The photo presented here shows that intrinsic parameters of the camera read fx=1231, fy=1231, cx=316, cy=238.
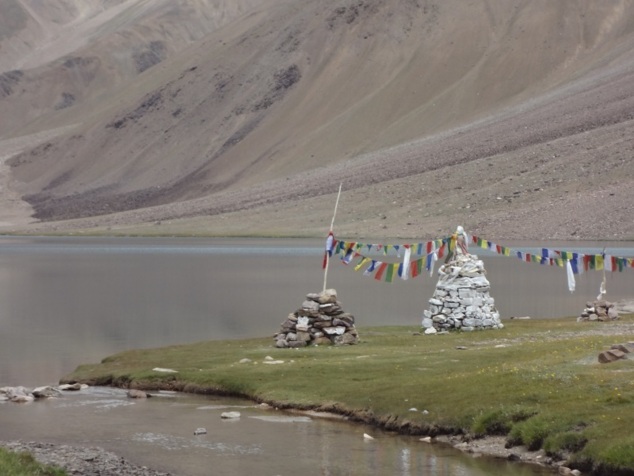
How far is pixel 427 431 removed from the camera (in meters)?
24.0

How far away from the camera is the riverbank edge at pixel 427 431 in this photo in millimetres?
21531

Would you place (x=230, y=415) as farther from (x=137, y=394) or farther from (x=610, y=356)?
(x=610, y=356)

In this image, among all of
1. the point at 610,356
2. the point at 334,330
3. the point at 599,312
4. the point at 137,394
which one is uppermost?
the point at 599,312

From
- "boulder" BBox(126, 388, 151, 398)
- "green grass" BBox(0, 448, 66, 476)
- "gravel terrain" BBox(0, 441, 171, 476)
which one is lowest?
"gravel terrain" BBox(0, 441, 171, 476)

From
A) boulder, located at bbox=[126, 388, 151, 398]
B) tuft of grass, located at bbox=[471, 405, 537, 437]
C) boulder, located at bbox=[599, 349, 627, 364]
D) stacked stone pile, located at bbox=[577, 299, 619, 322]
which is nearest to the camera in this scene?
tuft of grass, located at bbox=[471, 405, 537, 437]

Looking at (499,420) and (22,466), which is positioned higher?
(499,420)

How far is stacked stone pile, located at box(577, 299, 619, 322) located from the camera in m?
40.8

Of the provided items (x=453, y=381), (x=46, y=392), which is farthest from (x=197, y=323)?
(x=453, y=381)

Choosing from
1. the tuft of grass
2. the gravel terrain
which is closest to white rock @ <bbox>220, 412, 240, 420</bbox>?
the gravel terrain

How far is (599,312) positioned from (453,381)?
16256 millimetres

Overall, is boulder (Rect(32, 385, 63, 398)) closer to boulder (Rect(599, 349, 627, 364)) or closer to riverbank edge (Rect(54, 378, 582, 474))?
riverbank edge (Rect(54, 378, 582, 474))

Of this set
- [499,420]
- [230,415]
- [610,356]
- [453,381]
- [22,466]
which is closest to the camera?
[22,466]

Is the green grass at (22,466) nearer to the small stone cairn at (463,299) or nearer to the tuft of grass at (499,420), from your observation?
the tuft of grass at (499,420)

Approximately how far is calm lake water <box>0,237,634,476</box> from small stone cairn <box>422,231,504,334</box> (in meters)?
7.54
